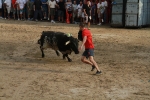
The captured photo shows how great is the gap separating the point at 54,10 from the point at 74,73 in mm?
15155

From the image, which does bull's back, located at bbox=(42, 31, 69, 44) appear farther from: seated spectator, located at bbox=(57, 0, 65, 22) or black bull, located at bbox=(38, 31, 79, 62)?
seated spectator, located at bbox=(57, 0, 65, 22)

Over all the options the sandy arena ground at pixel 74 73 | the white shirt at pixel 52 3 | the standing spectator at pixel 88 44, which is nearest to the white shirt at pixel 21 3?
the white shirt at pixel 52 3

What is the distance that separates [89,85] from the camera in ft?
31.2

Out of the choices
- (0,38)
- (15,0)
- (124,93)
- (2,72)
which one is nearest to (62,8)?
(15,0)

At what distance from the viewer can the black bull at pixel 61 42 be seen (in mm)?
12086

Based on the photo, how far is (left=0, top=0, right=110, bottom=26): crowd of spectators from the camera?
24.7 metres

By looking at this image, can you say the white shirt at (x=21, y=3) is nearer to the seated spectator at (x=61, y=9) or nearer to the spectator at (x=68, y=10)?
the seated spectator at (x=61, y=9)

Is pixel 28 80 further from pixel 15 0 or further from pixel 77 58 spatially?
pixel 15 0

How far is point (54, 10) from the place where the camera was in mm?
25547

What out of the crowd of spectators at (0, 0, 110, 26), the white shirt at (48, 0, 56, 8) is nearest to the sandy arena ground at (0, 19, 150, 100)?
A: the crowd of spectators at (0, 0, 110, 26)

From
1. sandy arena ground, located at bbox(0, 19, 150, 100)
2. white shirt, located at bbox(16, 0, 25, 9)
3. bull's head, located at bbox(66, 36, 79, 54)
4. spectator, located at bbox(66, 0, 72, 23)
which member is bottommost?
sandy arena ground, located at bbox(0, 19, 150, 100)

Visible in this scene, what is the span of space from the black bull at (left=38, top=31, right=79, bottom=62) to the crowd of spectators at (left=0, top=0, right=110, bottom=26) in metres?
11.4

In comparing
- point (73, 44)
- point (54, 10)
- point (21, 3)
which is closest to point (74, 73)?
point (73, 44)

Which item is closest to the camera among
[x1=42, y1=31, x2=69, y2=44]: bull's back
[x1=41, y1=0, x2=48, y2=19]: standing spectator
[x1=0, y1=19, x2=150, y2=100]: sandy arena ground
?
[x1=0, y1=19, x2=150, y2=100]: sandy arena ground
